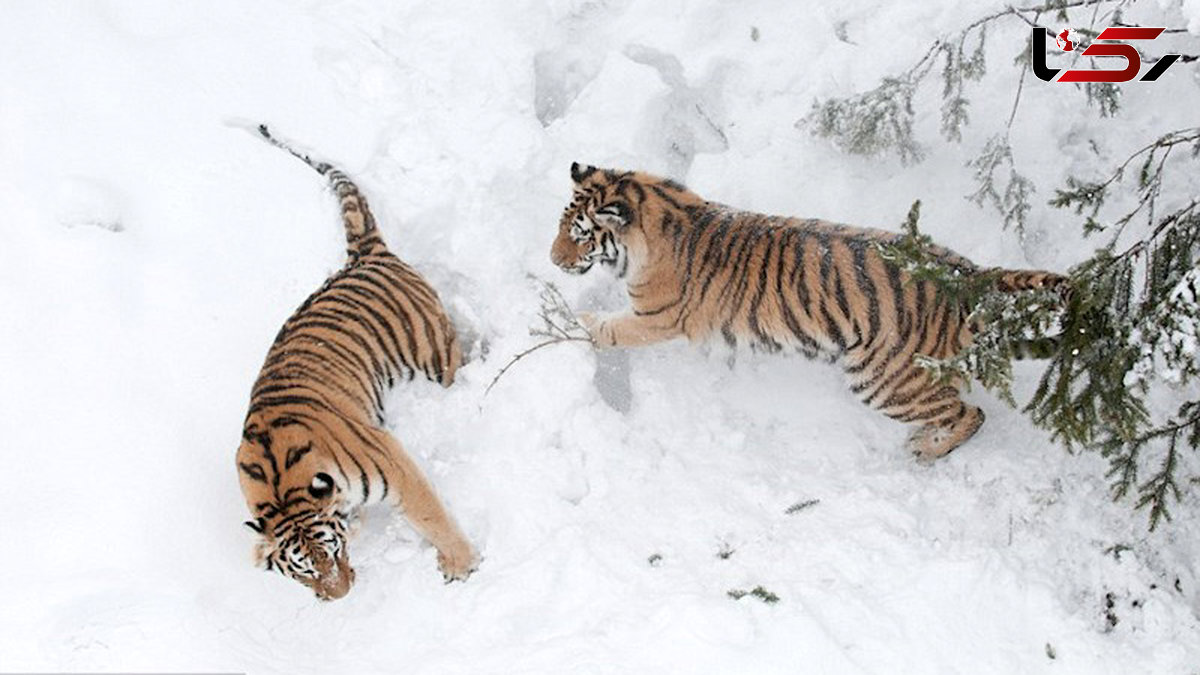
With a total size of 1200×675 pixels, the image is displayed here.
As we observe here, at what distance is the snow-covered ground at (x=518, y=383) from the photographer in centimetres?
467

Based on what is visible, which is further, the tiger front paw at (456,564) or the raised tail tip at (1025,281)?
the tiger front paw at (456,564)

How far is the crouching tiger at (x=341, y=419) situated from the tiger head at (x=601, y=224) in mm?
811

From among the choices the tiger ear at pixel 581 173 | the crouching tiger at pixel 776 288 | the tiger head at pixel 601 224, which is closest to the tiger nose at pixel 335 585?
the crouching tiger at pixel 776 288

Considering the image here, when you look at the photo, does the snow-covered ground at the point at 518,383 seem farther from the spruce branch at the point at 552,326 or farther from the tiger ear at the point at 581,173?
the tiger ear at the point at 581,173

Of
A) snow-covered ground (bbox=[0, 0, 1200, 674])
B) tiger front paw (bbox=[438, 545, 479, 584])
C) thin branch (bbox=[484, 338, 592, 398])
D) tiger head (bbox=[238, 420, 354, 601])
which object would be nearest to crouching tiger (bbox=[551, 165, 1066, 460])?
thin branch (bbox=[484, 338, 592, 398])

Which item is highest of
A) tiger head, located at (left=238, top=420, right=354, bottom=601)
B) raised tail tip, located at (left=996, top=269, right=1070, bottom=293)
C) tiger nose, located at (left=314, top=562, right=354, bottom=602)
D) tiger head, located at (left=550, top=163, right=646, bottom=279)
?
raised tail tip, located at (left=996, top=269, right=1070, bottom=293)

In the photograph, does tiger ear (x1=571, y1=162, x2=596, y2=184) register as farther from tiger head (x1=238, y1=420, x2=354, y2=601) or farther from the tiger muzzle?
the tiger muzzle

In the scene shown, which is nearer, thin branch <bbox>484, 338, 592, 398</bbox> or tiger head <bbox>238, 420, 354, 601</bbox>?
tiger head <bbox>238, 420, 354, 601</bbox>

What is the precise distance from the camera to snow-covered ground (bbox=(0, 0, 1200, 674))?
467 centimetres

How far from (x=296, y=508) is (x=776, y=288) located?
256 centimetres

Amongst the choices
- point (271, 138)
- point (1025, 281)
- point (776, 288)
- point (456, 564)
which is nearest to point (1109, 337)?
point (1025, 281)

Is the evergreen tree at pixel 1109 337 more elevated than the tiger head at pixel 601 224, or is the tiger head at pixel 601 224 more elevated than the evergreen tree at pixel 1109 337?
the evergreen tree at pixel 1109 337

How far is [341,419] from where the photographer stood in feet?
16.4

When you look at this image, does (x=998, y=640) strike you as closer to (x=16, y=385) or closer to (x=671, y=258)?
(x=671, y=258)
